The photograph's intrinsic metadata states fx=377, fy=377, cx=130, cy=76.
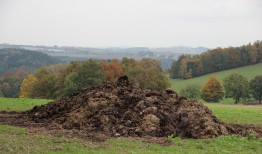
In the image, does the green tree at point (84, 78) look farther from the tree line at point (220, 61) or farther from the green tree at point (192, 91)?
the tree line at point (220, 61)

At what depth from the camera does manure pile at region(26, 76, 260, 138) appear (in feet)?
53.0

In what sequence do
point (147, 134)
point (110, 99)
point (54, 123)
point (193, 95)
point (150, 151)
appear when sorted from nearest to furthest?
point (150, 151)
point (147, 134)
point (54, 123)
point (110, 99)
point (193, 95)

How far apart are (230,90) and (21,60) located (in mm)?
107677

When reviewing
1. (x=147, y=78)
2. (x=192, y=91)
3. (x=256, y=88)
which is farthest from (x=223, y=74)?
(x=147, y=78)

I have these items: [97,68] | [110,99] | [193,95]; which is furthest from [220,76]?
[110,99]

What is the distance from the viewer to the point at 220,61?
368 feet

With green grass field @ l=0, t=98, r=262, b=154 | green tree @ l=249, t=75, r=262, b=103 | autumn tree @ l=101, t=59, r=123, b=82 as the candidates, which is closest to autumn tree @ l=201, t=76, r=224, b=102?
green tree @ l=249, t=75, r=262, b=103

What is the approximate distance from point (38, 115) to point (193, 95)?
70.8 metres

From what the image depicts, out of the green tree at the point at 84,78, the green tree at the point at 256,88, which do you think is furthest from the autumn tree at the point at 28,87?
the green tree at the point at 256,88

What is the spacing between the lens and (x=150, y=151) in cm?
1223

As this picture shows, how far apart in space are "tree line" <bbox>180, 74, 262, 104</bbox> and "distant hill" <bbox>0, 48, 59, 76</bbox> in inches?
3451

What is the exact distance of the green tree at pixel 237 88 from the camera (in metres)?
Result: 84.1

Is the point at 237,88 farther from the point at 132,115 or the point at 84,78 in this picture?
the point at 132,115

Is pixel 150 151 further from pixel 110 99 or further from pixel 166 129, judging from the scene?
pixel 110 99
